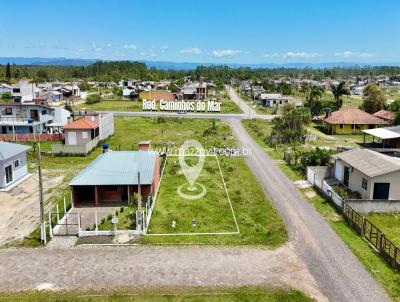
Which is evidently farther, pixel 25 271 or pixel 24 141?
pixel 24 141

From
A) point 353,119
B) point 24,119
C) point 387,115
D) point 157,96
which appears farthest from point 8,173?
point 157,96

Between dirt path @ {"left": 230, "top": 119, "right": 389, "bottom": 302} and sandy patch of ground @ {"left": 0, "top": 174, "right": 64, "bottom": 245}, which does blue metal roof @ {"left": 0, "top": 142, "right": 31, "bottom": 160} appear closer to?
sandy patch of ground @ {"left": 0, "top": 174, "right": 64, "bottom": 245}

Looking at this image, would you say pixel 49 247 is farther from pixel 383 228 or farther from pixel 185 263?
pixel 383 228

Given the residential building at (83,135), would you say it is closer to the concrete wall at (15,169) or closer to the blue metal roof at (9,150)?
the concrete wall at (15,169)

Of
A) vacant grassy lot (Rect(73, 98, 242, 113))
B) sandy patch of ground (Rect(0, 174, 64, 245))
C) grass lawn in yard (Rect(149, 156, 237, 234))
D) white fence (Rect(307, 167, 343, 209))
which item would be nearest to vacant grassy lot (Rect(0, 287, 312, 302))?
grass lawn in yard (Rect(149, 156, 237, 234))

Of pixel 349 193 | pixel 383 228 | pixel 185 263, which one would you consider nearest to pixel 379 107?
pixel 349 193

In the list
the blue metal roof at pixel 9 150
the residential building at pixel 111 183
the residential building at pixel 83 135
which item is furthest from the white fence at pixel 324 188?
the blue metal roof at pixel 9 150
